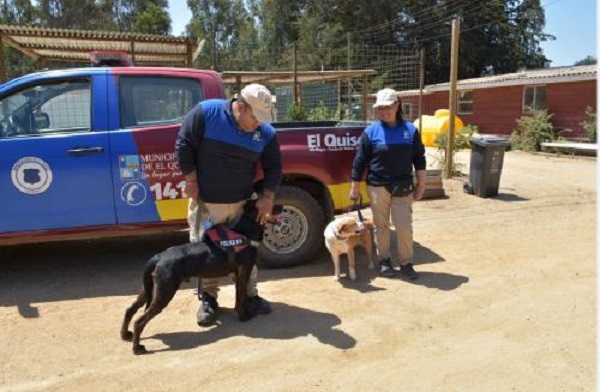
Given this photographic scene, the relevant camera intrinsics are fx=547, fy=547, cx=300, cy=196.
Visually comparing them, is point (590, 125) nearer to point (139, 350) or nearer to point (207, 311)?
point (207, 311)

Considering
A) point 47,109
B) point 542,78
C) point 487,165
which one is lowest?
point 487,165

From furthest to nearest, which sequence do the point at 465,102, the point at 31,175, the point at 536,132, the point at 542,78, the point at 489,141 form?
1. the point at 465,102
2. the point at 542,78
3. the point at 536,132
4. the point at 489,141
5. the point at 31,175

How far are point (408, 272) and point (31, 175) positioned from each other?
3.49 m

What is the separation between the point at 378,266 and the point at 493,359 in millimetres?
2093

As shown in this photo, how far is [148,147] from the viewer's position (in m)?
4.88

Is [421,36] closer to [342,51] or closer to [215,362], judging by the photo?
[342,51]

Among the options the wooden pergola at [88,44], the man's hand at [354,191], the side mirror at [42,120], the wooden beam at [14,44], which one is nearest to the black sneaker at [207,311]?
the man's hand at [354,191]

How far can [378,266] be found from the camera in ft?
18.2

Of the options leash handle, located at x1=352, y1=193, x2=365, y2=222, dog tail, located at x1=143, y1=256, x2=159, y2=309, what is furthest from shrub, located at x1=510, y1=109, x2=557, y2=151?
dog tail, located at x1=143, y1=256, x2=159, y2=309

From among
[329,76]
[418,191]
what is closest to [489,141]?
[329,76]

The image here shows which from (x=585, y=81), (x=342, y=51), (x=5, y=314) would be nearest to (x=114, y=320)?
(x=5, y=314)

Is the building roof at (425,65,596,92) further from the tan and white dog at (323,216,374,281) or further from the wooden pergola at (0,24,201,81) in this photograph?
the tan and white dog at (323,216,374,281)

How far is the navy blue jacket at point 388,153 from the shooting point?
200 inches

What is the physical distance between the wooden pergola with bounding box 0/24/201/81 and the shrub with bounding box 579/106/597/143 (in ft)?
45.2
